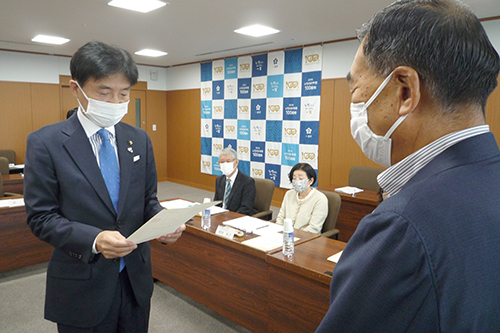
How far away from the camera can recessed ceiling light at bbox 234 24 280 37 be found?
4750 mm

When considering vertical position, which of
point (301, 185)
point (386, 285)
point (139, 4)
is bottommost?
point (301, 185)

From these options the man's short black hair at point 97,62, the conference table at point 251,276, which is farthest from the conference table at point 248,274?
the man's short black hair at point 97,62

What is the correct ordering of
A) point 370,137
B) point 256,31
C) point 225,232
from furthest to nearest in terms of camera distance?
point 256,31 < point 225,232 < point 370,137

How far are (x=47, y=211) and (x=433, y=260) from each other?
121 cm

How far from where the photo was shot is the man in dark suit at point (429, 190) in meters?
0.46

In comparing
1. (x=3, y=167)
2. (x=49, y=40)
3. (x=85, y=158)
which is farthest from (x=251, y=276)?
(x=49, y=40)

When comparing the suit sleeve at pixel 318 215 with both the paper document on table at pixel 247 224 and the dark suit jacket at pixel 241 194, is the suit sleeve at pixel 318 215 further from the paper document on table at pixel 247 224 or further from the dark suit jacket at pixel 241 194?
the dark suit jacket at pixel 241 194

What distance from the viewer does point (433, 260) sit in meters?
0.46

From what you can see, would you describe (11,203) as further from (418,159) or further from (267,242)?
(418,159)

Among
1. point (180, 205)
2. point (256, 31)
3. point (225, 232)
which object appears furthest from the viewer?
point (256, 31)

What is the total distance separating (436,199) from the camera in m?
0.48

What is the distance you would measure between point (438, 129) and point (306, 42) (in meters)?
5.39

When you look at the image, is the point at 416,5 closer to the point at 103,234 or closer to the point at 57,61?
the point at 103,234

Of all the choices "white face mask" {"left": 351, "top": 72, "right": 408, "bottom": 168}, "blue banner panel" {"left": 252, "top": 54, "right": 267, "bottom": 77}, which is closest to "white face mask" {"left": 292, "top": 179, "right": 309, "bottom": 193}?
"white face mask" {"left": 351, "top": 72, "right": 408, "bottom": 168}
